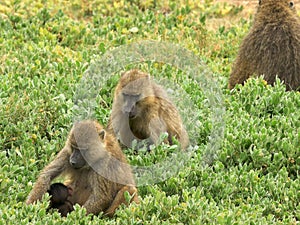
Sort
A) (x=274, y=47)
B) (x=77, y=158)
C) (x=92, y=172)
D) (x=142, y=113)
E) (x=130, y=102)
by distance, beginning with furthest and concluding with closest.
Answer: (x=274, y=47) < (x=142, y=113) < (x=130, y=102) < (x=92, y=172) < (x=77, y=158)

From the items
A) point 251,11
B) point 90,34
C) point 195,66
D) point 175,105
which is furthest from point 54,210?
point 251,11

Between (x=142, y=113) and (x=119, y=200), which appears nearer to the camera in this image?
(x=119, y=200)

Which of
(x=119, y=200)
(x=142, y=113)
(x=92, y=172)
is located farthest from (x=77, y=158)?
(x=142, y=113)

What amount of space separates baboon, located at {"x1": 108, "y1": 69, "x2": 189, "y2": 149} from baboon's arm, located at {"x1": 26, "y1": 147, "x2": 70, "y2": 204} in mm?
1025

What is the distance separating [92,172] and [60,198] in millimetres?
344

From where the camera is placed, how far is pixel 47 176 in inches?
240

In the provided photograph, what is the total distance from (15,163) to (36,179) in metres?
0.33

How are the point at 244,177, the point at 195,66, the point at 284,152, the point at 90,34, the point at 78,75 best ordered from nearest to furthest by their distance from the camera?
the point at 244,177
the point at 284,152
the point at 78,75
the point at 195,66
the point at 90,34

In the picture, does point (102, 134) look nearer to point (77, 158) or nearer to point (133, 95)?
point (77, 158)

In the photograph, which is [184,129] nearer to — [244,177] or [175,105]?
[175,105]

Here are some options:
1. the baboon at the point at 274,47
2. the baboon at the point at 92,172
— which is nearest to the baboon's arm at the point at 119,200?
the baboon at the point at 92,172

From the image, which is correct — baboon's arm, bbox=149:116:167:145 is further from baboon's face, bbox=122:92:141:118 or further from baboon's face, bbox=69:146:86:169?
baboon's face, bbox=69:146:86:169

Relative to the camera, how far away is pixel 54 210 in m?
5.99

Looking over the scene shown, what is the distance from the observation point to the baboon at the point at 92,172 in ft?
19.5
